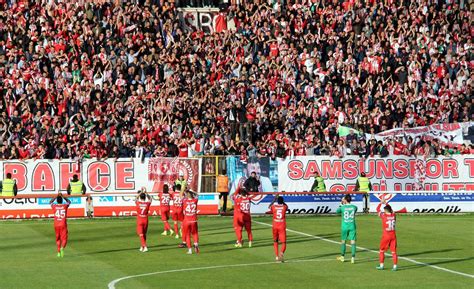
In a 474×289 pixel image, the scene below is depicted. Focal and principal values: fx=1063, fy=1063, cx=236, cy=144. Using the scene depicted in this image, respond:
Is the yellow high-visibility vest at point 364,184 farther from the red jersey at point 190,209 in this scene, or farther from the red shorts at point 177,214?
the red jersey at point 190,209

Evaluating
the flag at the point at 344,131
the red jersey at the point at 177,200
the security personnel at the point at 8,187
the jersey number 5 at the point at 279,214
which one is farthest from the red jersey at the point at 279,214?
the flag at the point at 344,131

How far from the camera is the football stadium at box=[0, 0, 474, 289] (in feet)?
172

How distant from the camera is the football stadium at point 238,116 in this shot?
52.3 m

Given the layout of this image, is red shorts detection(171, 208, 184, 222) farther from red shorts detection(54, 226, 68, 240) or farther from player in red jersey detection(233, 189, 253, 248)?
red shorts detection(54, 226, 68, 240)

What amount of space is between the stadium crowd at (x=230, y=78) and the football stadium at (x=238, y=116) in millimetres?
88

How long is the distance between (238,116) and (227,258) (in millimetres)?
21322

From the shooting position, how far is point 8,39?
57.7m

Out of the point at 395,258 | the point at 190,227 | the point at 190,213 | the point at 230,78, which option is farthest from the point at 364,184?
the point at 395,258

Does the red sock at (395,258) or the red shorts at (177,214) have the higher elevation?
the red shorts at (177,214)

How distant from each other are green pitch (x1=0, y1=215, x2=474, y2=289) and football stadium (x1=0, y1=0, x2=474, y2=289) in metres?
0.46

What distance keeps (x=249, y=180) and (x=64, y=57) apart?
12.3 metres

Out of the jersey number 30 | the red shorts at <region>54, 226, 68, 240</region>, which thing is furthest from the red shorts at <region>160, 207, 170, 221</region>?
the jersey number 30

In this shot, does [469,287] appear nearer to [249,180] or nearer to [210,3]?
[249,180]

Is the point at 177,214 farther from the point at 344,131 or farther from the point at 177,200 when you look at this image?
the point at 344,131
